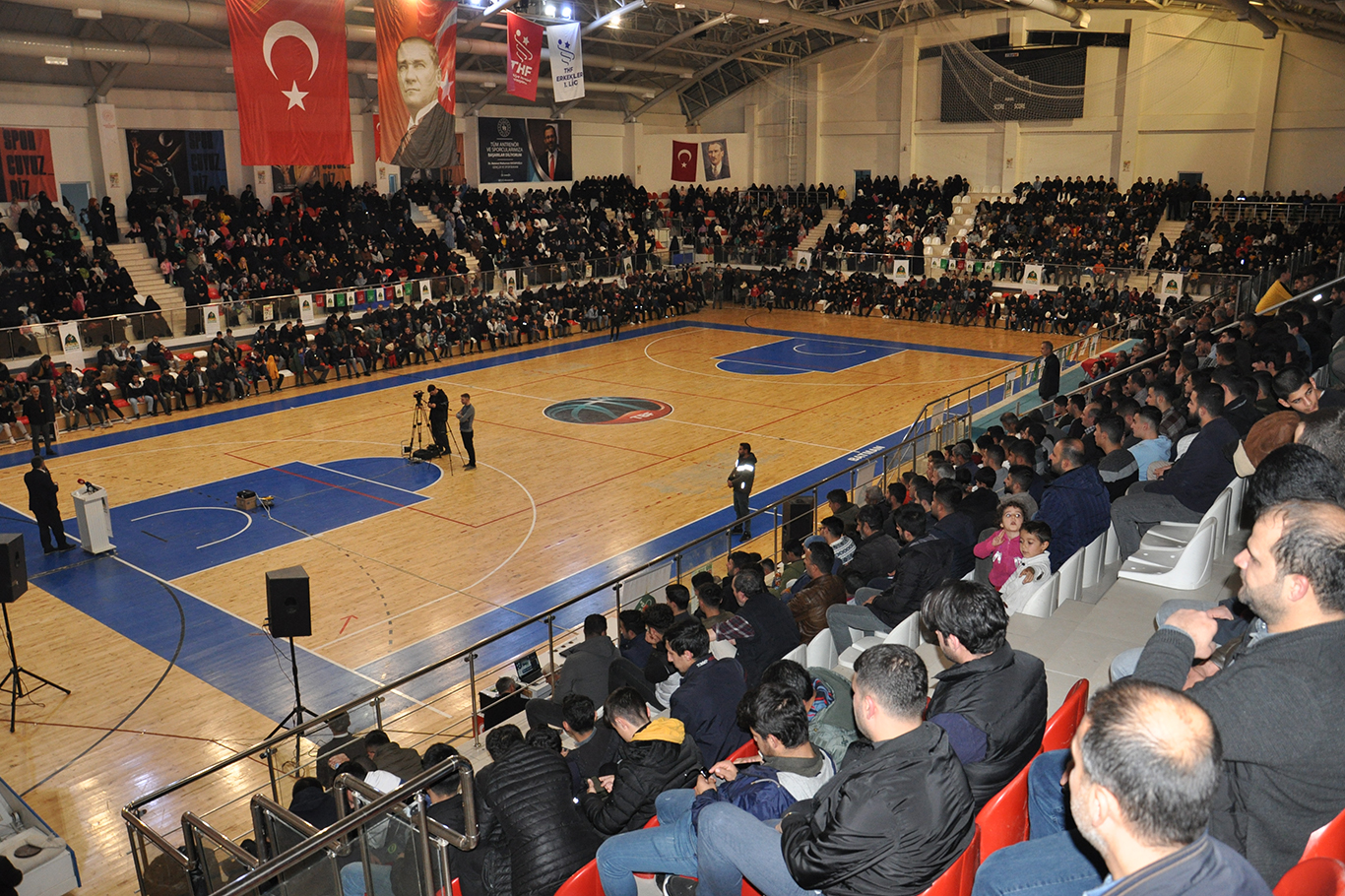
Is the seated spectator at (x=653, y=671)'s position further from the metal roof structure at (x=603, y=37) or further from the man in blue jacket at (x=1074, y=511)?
the metal roof structure at (x=603, y=37)

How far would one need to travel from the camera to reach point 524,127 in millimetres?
39656

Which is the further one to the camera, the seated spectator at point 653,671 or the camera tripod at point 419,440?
the camera tripod at point 419,440

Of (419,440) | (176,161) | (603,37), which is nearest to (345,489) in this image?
(419,440)

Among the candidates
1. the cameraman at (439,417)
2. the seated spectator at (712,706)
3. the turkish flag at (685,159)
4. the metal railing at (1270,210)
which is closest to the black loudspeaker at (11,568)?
the seated spectator at (712,706)

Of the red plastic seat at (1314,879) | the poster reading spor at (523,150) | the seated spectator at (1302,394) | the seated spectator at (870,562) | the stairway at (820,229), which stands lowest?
the seated spectator at (870,562)

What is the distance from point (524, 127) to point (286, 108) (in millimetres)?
22862

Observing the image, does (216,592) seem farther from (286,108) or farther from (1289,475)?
(1289,475)

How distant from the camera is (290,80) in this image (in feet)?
58.3

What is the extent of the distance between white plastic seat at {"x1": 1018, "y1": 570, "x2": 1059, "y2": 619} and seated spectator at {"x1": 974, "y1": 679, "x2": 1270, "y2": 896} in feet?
16.2

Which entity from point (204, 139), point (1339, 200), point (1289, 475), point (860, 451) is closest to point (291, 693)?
point (1289, 475)

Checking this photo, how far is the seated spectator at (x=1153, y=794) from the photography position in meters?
2.03

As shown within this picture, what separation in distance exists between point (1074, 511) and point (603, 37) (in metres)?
32.4

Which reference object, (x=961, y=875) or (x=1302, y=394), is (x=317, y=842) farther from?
(x=1302, y=394)

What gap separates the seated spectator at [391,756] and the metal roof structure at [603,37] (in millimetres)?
19546
